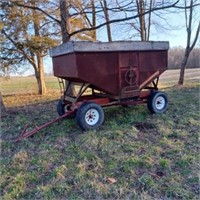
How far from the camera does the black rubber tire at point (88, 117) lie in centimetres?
363

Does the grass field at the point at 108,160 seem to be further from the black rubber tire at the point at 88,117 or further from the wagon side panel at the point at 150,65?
the wagon side panel at the point at 150,65

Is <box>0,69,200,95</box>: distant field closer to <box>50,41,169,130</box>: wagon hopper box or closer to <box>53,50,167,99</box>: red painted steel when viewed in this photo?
<box>50,41,169,130</box>: wagon hopper box

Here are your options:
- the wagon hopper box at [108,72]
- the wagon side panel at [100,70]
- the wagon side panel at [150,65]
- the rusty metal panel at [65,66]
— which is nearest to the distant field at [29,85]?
the rusty metal panel at [65,66]

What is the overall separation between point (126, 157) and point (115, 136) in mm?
693

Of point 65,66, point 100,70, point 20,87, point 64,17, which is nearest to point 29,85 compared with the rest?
point 20,87

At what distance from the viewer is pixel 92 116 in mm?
3773

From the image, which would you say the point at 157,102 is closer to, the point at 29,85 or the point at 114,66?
the point at 114,66

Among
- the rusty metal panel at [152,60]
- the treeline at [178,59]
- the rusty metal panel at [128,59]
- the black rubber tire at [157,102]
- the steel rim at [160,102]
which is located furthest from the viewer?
the treeline at [178,59]

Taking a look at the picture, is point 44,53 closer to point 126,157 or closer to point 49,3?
point 49,3

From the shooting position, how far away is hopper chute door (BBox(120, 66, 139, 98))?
4.11 meters

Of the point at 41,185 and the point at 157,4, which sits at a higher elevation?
the point at 157,4

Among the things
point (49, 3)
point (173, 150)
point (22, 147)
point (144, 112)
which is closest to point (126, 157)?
point (173, 150)

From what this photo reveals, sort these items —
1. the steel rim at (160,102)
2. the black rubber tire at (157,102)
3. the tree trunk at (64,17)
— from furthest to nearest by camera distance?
the tree trunk at (64,17)
the steel rim at (160,102)
the black rubber tire at (157,102)

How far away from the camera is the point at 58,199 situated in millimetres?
1979
